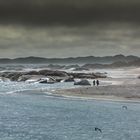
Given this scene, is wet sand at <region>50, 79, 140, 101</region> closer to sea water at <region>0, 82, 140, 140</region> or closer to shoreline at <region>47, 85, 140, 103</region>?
shoreline at <region>47, 85, 140, 103</region>

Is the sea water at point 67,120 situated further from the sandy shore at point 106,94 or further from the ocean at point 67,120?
the sandy shore at point 106,94

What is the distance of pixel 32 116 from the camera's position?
4191cm

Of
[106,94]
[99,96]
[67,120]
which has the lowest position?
[67,120]

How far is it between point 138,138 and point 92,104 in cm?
2096

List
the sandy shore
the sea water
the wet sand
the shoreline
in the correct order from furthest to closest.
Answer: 1. the wet sand
2. the sandy shore
3. the shoreline
4. the sea water

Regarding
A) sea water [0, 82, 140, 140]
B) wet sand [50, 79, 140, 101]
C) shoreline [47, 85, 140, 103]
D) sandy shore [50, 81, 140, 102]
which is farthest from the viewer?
wet sand [50, 79, 140, 101]

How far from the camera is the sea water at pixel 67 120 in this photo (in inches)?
1262

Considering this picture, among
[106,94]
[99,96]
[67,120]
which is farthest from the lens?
[106,94]

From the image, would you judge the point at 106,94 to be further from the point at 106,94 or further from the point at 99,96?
the point at 99,96

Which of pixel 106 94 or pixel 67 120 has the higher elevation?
pixel 106 94

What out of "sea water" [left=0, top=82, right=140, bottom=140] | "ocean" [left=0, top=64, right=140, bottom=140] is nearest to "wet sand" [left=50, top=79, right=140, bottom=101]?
"ocean" [left=0, top=64, right=140, bottom=140]

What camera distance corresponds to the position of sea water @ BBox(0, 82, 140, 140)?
105ft

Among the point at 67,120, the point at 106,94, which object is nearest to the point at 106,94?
the point at 106,94

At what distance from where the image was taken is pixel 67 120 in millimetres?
39469
